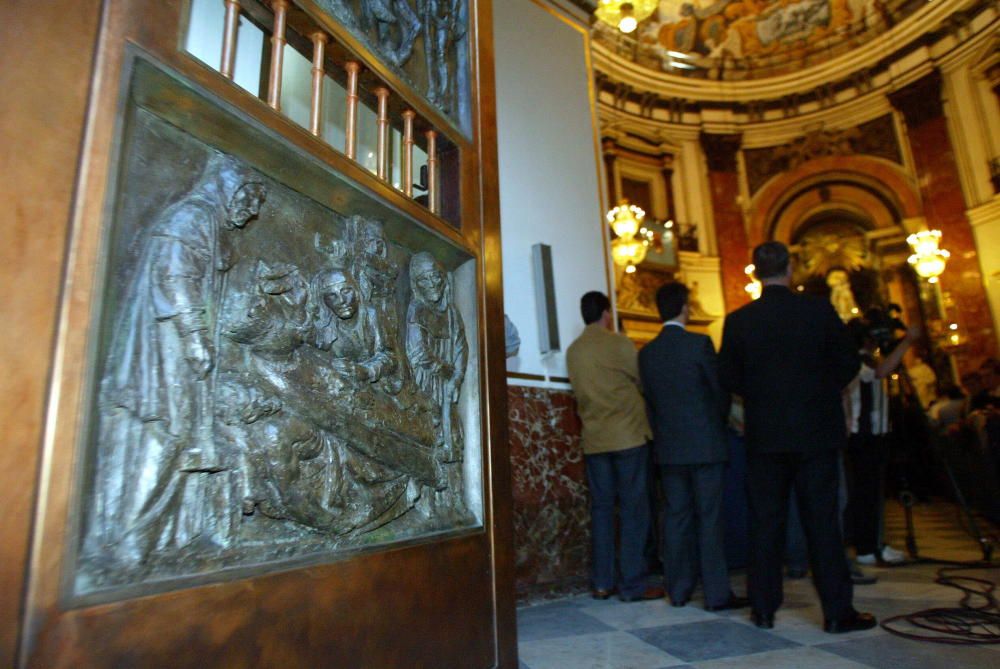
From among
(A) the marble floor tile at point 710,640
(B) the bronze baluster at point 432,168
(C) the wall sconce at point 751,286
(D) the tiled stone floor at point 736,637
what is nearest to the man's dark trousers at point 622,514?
(D) the tiled stone floor at point 736,637

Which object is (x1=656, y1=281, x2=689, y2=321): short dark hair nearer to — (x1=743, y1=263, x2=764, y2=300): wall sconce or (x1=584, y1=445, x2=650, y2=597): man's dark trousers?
(x1=584, y1=445, x2=650, y2=597): man's dark trousers

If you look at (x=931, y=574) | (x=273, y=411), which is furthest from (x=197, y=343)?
(x=931, y=574)

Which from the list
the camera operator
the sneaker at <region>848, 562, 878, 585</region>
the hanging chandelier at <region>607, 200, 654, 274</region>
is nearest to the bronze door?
the sneaker at <region>848, 562, 878, 585</region>

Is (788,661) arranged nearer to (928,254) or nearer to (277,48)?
(277,48)

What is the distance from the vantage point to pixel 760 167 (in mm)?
13711

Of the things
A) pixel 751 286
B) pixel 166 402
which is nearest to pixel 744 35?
pixel 751 286

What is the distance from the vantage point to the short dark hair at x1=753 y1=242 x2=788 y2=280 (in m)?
2.34

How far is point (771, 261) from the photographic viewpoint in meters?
2.34

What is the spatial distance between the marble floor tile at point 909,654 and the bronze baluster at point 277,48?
204 cm

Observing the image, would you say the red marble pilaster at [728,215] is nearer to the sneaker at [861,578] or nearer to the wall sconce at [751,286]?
the wall sconce at [751,286]

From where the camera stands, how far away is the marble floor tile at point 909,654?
5.32 ft

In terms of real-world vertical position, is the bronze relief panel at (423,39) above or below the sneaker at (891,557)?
above

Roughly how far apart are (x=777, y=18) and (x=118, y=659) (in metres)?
16.1

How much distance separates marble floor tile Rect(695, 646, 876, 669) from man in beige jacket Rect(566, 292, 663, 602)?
3.31ft
